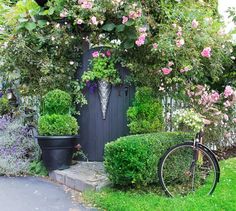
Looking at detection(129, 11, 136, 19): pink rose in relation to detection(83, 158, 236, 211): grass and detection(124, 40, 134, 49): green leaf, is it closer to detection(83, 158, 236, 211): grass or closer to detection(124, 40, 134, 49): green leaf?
detection(124, 40, 134, 49): green leaf

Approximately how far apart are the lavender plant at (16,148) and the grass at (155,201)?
5.43 feet

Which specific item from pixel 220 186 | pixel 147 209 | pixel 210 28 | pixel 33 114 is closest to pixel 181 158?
pixel 220 186

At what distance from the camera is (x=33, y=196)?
185 inches

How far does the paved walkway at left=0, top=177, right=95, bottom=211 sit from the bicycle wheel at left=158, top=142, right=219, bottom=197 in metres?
1.22

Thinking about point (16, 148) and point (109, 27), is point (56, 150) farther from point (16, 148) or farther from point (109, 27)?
point (109, 27)

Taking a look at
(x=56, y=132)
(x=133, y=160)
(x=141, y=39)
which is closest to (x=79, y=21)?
(x=141, y=39)

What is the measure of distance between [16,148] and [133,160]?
2.61 m

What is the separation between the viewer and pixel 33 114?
22.4ft

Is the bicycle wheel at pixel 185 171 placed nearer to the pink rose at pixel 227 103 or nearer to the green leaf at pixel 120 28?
the pink rose at pixel 227 103

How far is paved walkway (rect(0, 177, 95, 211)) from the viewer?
4250 mm

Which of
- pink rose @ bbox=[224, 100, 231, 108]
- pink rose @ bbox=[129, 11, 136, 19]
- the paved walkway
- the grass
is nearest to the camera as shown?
the grass

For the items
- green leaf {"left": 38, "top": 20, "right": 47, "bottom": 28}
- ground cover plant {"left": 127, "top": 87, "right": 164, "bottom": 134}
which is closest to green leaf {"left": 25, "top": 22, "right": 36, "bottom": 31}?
green leaf {"left": 38, "top": 20, "right": 47, "bottom": 28}

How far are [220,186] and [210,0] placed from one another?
576 centimetres

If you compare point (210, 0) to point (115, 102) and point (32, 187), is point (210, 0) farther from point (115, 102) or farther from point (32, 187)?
point (32, 187)
